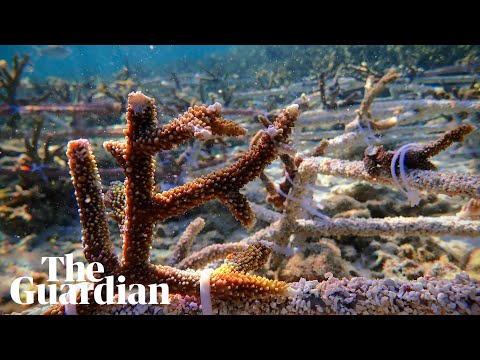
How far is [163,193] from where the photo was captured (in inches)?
58.7

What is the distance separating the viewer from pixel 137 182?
146cm

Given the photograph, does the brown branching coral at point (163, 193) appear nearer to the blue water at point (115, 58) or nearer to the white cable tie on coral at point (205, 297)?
the white cable tie on coral at point (205, 297)

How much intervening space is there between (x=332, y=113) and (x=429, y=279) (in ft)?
14.8

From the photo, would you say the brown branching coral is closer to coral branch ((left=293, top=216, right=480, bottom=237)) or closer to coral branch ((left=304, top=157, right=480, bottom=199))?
coral branch ((left=304, top=157, right=480, bottom=199))

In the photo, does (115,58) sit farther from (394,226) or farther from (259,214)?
(394,226)

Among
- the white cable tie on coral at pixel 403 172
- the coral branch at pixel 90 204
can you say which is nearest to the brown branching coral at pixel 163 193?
the coral branch at pixel 90 204

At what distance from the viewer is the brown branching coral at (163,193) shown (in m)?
1.34

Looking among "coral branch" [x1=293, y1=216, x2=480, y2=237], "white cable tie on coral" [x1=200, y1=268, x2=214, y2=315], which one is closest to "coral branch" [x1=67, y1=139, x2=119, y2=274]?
"white cable tie on coral" [x1=200, y1=268, x2=214, y2=315]

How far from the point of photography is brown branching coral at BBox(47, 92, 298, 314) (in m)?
1.34
